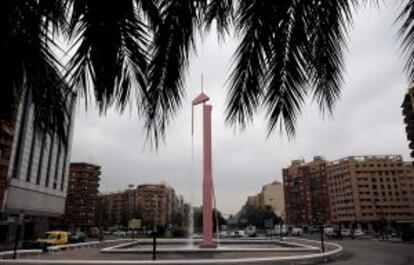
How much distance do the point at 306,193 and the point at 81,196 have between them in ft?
186

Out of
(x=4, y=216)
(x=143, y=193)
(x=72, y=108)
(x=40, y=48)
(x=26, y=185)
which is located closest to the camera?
(x=40, y=48)

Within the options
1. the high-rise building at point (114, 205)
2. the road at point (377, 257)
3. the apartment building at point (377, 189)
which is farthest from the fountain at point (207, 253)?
the high-rise building at point (114, 205)

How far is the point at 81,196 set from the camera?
8475 centimetres

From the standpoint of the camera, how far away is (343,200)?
89500mm

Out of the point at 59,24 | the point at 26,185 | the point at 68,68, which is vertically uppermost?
the point at 26,185

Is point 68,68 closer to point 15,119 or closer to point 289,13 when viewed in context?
point 15,119

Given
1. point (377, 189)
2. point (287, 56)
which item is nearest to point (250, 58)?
point (287, 56)

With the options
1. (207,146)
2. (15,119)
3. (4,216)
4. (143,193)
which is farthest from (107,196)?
(15,119)

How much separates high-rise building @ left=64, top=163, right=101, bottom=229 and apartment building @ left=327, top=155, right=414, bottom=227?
184ft

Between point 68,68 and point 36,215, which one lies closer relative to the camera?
point 68,68

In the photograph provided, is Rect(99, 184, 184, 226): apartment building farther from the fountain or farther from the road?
the road

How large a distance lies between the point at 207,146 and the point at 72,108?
2529cm

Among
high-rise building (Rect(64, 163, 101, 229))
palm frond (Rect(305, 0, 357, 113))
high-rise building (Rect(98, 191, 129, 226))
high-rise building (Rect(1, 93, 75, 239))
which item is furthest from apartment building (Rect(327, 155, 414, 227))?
palm frond (Rect(305, 0, 357, 113))

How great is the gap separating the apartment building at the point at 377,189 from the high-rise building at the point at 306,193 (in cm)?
825
